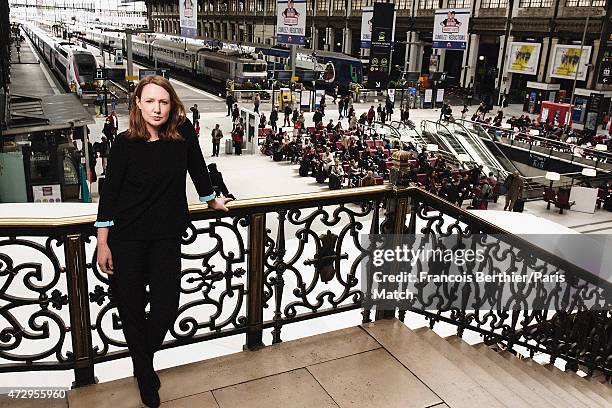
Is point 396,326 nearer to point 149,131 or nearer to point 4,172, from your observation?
point 149,131

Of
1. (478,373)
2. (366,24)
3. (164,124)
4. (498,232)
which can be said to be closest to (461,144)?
(366,24)

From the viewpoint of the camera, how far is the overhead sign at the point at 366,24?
32750mm

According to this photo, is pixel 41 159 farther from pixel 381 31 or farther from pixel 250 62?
pixel 250 62

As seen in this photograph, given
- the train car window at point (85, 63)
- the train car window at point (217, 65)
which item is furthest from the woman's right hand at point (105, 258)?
the train car window at point (217, 65)

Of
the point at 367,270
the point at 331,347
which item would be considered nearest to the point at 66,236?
the point at 331,347

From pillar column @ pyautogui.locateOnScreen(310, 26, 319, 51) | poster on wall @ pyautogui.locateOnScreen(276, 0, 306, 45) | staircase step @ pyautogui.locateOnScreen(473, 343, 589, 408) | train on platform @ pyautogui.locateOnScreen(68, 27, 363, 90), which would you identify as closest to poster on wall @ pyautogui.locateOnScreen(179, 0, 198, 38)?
poster on wall @ pyautogui.locateOnScreen(276, 0, 306, 45)

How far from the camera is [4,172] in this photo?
12.7m

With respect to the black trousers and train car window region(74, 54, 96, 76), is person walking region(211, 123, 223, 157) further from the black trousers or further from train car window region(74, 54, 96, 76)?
the black trousers

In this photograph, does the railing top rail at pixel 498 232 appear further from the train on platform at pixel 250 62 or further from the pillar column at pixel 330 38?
the pillar column at pixel 330 38

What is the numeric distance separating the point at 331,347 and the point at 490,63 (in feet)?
169

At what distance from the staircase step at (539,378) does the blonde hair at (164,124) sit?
2976 mm

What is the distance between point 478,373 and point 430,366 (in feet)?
1.24

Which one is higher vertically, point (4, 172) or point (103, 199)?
point (103, 199)

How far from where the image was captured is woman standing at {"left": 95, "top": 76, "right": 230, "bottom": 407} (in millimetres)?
2633
